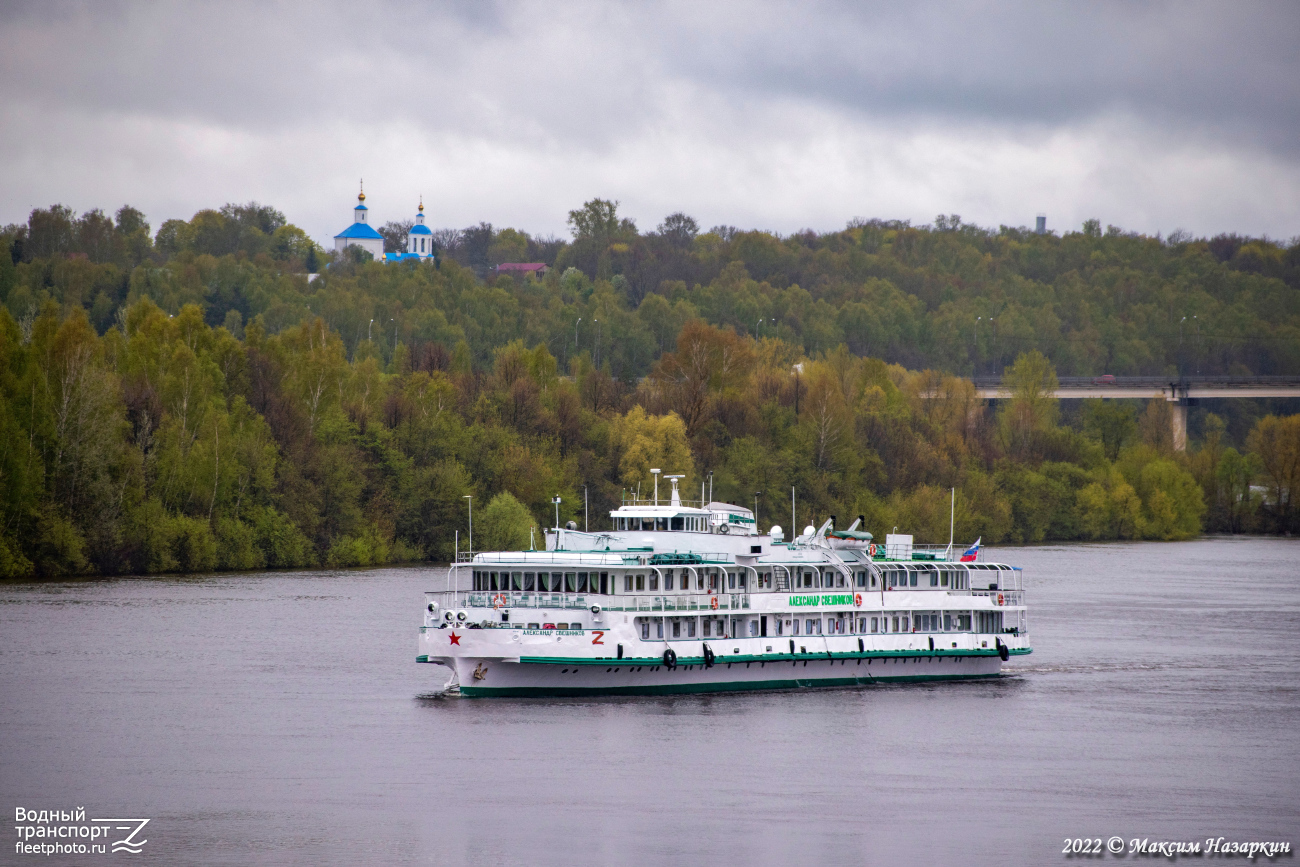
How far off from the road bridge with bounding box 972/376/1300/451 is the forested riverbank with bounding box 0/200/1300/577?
2.06m

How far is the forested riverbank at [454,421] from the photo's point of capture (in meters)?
88.6

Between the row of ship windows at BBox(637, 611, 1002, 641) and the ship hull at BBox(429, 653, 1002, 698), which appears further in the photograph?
the row of ship windows at BBox(637, 611, 1002, 641)

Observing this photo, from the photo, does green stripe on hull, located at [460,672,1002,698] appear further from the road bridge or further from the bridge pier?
the bridge pier

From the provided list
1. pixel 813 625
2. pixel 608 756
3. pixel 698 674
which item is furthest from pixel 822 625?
pixel 608 756

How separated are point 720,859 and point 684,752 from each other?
900 cm

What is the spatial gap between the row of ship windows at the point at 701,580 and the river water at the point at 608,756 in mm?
3501

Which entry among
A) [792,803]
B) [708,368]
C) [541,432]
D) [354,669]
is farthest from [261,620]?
[708,368]

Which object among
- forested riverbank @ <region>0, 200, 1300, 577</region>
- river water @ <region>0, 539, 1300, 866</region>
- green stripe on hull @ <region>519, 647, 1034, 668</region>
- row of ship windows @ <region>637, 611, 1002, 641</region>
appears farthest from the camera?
forested riverbank @ <region>0, 200, 1300, 577</region>

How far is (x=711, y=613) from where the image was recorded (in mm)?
50438

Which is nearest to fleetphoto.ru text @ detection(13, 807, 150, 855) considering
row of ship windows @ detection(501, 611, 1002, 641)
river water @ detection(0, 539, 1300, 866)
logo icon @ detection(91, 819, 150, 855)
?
logo icon @ detection(91, 819, 150, 855)

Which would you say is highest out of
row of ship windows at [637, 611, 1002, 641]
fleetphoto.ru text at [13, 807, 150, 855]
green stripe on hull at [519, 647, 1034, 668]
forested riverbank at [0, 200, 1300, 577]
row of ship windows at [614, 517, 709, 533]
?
forested riverbank at [0, 200, 1300, 577]

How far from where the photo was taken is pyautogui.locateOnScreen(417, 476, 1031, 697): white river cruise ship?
48.3 m

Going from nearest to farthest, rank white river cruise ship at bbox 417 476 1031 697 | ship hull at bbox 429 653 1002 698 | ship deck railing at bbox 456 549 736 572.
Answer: white river cruise ship at bbox 417 476 1031 697 < ship hull at bbox 429 653 1002 698 < ship deck railing at bbox 456 549 736 572

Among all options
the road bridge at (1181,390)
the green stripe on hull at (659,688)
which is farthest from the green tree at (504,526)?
the road bridge at (1181,390)
